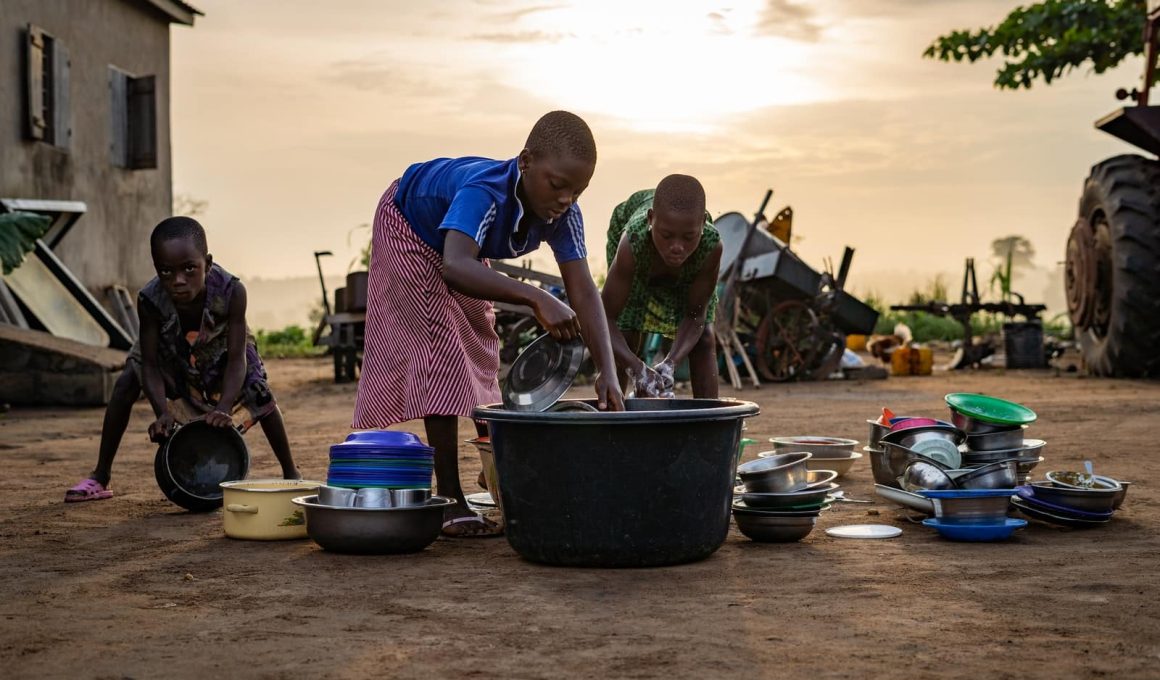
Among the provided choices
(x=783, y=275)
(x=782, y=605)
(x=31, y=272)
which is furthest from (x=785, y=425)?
(x=31, y=272)

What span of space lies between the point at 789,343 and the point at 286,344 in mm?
9460

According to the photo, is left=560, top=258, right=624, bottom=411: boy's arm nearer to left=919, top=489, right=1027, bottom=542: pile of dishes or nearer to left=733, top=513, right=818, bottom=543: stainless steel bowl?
left=733, top=513, right=818, bottom=543: stainless steel bowl

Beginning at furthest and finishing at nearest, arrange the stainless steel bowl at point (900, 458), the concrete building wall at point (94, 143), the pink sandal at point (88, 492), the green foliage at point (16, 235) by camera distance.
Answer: the concrete building wall at point (94, 143)
the green foliage at point (16, 235)
the pink sandal at point (88, 492)
the stainless steel bowl at point (900, 458)

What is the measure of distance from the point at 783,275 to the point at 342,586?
9.08 meters

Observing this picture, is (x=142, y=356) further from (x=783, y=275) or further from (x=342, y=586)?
(x=783, y=275)

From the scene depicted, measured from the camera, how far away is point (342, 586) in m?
3.32

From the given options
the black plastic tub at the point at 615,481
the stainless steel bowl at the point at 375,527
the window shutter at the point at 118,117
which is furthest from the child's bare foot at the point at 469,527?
the window shutter at the point at 118,117

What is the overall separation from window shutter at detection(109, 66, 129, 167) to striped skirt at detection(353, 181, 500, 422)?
10784 millimetres

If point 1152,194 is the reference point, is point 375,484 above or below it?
below

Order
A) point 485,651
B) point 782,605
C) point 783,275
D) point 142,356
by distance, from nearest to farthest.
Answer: point 485,651 < point 782,605 < point 142,356 < point 783,275

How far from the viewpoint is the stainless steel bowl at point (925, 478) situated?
13.8ft

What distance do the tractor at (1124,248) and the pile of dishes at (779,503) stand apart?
6928 mm

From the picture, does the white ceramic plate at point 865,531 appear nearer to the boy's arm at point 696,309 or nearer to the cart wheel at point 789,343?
the boy's arm at point 696,309

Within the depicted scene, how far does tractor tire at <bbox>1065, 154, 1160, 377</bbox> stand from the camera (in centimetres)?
988
